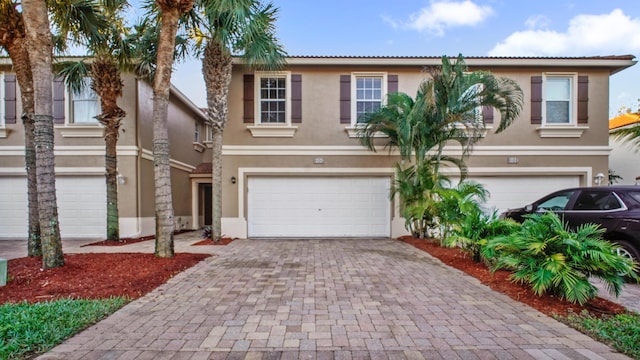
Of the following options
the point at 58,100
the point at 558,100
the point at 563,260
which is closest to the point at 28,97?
the point at 58,100

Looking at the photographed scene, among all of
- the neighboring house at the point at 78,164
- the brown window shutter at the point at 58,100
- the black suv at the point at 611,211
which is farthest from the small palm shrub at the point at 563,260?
the brown window shutter at the point at 58,100

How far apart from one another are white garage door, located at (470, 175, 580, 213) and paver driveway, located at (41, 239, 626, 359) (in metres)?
6.21

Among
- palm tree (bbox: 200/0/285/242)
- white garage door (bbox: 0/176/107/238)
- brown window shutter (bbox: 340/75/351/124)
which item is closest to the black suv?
brown window shutter (bbox: 340/75/351/124)

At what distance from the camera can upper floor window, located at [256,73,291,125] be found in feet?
37.0

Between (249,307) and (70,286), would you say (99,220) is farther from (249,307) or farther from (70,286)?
(249,307)

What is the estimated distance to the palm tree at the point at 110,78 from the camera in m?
9.28

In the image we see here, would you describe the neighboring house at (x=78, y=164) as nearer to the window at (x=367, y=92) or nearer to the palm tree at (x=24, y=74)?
the palm tree at (x=24, y=74)

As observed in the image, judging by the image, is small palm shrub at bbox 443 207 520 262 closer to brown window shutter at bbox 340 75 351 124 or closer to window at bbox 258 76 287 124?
brown window shutter at bbox 340 75 351 124

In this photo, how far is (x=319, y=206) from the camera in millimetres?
11367

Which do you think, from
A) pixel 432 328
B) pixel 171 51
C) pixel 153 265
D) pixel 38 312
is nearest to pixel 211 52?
pixel 171 51

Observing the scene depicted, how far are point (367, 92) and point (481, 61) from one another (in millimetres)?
3851

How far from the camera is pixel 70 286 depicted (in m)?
5.12

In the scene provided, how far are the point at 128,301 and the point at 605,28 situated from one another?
652 inches

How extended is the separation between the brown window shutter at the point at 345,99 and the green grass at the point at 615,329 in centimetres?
841
